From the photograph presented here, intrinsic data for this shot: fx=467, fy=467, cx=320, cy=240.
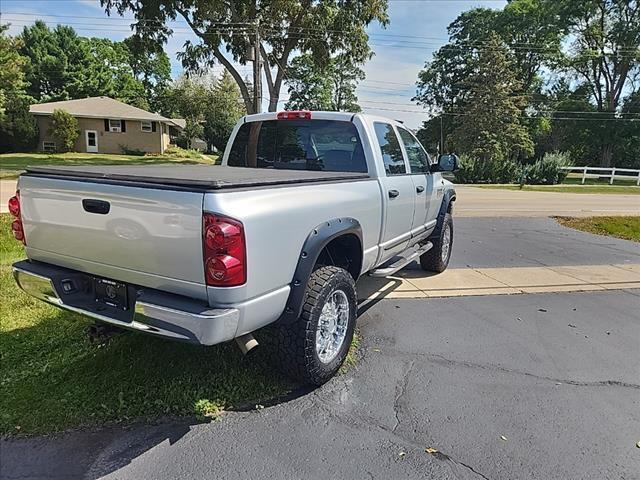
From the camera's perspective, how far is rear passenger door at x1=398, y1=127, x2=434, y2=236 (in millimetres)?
5113

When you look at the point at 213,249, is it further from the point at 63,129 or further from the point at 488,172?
the point at 63,129

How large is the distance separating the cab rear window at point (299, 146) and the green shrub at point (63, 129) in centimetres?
3349

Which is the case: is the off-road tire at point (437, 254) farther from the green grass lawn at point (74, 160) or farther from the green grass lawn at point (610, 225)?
the green grass lawn at point (74, 160)

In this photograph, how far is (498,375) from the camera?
3.68m

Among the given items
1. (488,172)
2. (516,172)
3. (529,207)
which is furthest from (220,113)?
(529,207)

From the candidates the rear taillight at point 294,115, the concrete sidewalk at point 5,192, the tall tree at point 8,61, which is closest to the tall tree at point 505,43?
the tall tree at point 8,61

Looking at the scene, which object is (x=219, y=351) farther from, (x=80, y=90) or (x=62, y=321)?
(x=80, y=90)

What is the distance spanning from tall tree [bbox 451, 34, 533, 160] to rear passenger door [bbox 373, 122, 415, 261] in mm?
33120

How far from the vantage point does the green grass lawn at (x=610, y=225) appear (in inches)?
432

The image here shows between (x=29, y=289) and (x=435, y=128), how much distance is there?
54.7 metres

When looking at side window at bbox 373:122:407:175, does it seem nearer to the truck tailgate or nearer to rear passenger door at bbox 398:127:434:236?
rear passenger door at bbox 398:127:434:236

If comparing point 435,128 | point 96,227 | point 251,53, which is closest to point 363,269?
point 96,227

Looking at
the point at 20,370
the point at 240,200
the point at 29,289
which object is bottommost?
the point at 20,370

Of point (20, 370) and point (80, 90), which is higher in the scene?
point (80, 90)
